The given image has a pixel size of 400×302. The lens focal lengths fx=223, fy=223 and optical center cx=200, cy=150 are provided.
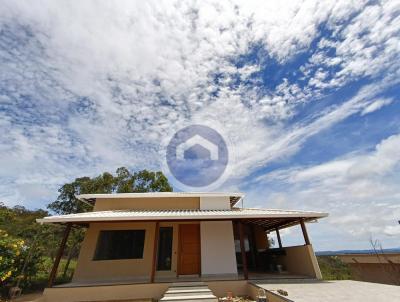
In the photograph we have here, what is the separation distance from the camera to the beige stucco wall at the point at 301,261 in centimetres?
832

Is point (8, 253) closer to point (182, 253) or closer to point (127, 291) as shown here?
point (127, 291)

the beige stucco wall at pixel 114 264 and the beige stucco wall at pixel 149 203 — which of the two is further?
the beige stucco wall at pixel 149 203

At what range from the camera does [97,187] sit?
1878 centimetres

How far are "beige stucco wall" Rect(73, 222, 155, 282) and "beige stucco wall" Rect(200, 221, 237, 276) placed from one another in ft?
7.50

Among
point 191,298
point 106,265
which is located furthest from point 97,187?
point 191,298

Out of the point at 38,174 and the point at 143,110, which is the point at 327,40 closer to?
the point at 143,110

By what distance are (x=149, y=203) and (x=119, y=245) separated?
215 cm

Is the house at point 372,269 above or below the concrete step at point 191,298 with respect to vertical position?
above

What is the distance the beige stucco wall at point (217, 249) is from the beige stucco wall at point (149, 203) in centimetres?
138

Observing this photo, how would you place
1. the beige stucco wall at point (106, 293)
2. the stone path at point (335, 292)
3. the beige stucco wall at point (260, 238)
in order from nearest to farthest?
the stone path at point (335, 292)
the beige stucco wall at point (106, 293)
the beige stucco wall at point (260, 238)

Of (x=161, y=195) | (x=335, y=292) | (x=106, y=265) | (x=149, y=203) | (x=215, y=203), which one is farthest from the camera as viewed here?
(x=215, y=203)

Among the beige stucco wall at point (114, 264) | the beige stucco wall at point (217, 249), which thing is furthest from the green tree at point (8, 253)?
the beige stucco wall at point (217, 249)

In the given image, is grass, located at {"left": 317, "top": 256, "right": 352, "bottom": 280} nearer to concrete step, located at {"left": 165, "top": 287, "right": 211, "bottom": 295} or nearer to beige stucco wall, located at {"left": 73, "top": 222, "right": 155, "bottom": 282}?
concrete step, located at {"left": 165, "top": 287, "right": 211, "bottom": 295}

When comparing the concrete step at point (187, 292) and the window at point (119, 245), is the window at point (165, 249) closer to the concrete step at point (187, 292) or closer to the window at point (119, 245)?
the window at point (119, 245)
